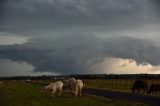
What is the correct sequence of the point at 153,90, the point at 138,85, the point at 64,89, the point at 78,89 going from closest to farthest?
the point at 78,89 < the point at 64,89 < the point at 153,90 < the point at 138,85

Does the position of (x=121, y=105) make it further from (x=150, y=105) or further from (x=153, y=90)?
(x=153, y=90)

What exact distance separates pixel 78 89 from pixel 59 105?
14300 millimetres

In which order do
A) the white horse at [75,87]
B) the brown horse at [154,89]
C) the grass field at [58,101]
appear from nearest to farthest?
the grass field at [58,101] < the white horse at [75,87] < the brown horse at [154,89]

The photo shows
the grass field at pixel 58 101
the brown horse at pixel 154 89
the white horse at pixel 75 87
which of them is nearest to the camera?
the grass field at pixel 58 101

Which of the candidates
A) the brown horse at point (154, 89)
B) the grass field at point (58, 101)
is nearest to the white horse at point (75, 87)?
the grass field at point (58, 101)

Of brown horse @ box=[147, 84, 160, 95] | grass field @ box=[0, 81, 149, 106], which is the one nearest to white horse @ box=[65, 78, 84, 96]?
grass field @ box=[0, 81, 149, 106]

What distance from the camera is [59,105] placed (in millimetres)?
33438

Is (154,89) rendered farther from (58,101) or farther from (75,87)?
(58,101)

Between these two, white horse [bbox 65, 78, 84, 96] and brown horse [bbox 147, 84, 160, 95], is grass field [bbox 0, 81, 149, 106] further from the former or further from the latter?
brown horse [bbox 147, 84, 160, 95]

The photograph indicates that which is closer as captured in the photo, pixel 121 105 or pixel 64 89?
pixel 121 105

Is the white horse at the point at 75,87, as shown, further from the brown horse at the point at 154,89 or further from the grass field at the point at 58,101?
the brown horse at the point at 154,89

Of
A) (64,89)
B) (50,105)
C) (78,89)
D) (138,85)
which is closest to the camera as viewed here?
(50,105)

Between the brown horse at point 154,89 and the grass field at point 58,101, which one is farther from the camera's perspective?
the brown horse at point 154,89

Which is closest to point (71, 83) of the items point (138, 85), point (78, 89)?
point (78, 89)
